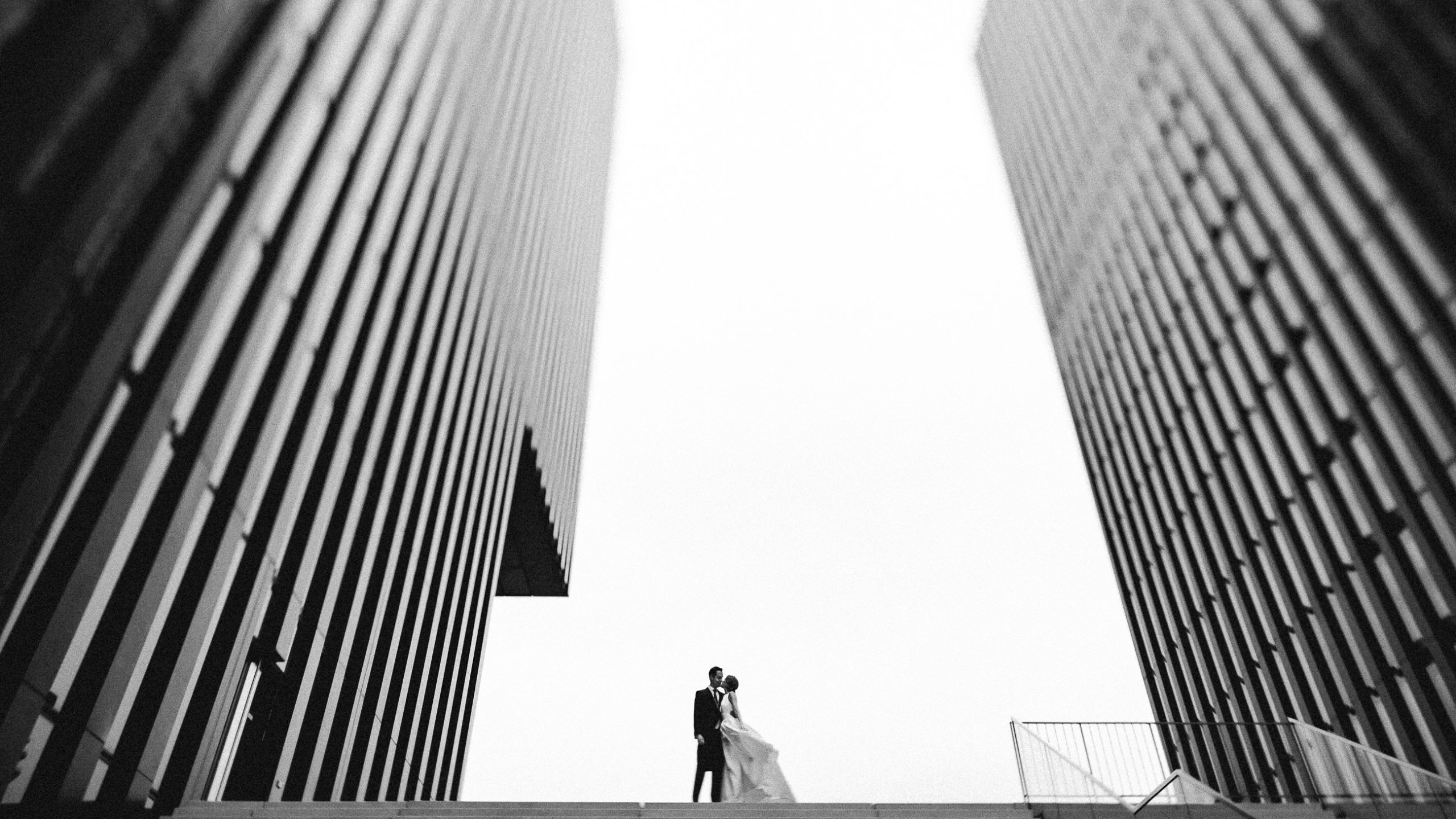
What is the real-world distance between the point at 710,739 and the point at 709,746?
0.29ft

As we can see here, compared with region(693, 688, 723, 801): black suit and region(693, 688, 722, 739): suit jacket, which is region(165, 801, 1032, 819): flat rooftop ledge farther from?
region(693, 688, 722, 739): suit jacket

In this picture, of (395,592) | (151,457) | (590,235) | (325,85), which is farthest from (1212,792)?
(590,235)

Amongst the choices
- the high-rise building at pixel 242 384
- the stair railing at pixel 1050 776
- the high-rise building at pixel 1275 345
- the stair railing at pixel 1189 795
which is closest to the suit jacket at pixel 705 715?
the stair railing at pixel 1050 776

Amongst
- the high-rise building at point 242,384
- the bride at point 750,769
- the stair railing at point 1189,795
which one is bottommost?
the stair railing at point 1189,795

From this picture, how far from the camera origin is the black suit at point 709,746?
13.0 meters

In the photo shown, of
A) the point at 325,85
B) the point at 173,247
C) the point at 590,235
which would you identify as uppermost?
the point at 590,235

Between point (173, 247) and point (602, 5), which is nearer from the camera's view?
point (173, 247)

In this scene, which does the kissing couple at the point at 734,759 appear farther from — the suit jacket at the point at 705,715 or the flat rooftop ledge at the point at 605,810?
the flat rooftop ledge at the point at 605,810

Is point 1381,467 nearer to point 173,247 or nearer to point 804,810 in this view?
point 804,810

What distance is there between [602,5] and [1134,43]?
27.2 meters

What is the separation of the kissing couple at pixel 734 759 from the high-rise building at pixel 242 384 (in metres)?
6.28

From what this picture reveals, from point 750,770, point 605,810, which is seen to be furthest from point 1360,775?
point 605,810

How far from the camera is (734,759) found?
511 inches

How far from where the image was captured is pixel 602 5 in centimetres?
4716
